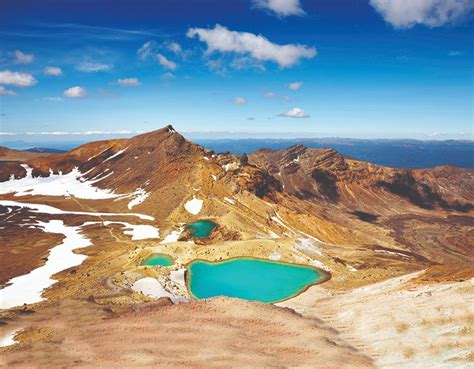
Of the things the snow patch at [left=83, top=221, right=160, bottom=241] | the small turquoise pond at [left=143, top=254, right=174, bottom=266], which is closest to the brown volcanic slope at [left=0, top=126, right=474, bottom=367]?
the small turquoise pond at [left=143, top=254, right=174, bottom=266]

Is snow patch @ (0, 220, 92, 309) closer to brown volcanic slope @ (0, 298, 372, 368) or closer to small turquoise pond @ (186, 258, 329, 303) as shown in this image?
brown volcanic slope @ (0, 298, 372, 368)

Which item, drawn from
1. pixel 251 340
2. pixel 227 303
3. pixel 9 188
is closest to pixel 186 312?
pixel 227 303

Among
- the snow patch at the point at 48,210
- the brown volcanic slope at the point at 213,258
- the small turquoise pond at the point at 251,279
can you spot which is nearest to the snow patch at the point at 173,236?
the brown volcanic slope at the point at 213,258

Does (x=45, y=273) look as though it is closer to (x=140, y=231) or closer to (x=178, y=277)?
(x=178, y=277)

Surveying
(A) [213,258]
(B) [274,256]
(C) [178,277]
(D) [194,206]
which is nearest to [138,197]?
(D) [194,206]

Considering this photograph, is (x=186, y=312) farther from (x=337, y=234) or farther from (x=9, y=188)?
(x=9, y=188)
